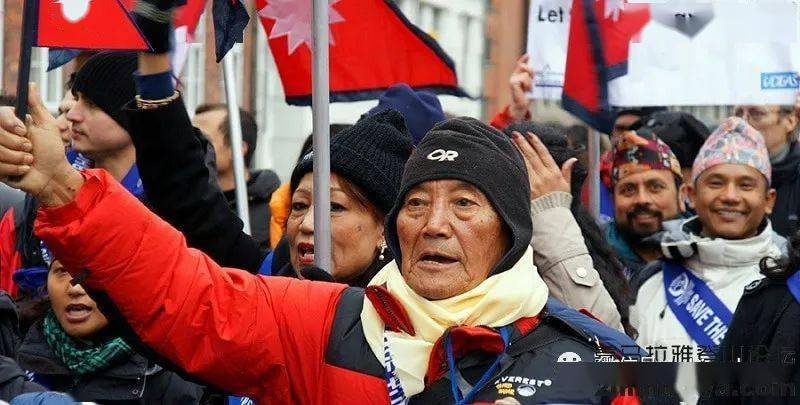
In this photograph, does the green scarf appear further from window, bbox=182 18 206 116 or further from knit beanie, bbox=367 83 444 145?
window, bbox=182 18 206 116

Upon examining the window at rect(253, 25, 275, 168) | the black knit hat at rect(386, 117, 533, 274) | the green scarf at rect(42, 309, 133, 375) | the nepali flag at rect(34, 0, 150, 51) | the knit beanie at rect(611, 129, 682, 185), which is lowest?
the window at rect(253, 25, 275, 168)

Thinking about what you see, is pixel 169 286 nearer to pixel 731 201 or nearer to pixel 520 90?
pixel 731 201

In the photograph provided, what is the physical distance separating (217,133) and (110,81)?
250 cm

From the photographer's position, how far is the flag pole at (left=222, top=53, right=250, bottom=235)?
6.99 m

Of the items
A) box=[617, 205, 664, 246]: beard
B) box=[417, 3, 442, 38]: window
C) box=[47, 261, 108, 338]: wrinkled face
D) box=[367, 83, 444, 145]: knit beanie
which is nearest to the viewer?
box=[47, 261, 108, 338]: wrinkled face

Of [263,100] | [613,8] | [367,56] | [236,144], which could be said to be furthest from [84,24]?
[263,100]

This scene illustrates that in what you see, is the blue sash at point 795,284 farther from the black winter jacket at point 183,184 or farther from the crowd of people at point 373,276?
the black winter jacket at point 183,184

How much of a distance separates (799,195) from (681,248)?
1736mm

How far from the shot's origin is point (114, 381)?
16.4 ft

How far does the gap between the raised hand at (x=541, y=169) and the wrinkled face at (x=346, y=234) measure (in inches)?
29.9

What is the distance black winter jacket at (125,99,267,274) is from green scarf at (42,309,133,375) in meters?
0.47

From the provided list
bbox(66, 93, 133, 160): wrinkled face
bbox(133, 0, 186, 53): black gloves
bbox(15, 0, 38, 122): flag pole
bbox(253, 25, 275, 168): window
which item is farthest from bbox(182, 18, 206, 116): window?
bbox(15, 0, 38, 122): flag pole

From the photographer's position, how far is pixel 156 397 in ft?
16.6

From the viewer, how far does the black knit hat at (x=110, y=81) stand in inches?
225
